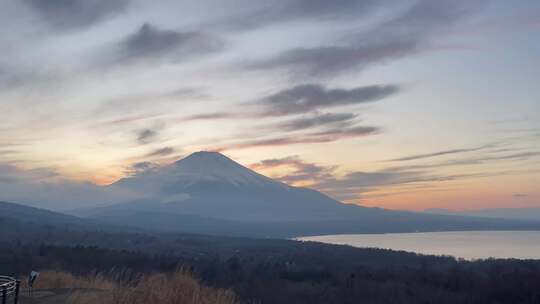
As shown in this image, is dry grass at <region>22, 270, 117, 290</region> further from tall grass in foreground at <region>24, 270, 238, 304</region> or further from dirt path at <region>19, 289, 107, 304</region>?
tall grass in foreground at <region>24, 270, 238, 304</region>

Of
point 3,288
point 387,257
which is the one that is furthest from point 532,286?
point 3,288

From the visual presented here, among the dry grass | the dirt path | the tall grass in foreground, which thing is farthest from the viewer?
the dry grass

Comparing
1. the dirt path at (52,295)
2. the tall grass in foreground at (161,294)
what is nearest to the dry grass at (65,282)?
the dirt path at (52,295)

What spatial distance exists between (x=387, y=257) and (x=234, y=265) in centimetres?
3721

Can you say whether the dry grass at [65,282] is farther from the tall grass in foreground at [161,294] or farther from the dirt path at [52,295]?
the tall grass in foreground at [161,294]

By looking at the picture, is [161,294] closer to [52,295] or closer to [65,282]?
[52,295]

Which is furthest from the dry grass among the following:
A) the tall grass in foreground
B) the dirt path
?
the tall grass in foreground

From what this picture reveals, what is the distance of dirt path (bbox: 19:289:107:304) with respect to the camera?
10.3 meters

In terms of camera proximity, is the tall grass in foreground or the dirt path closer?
the tall grass in foreground

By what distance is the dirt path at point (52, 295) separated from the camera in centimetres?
1034

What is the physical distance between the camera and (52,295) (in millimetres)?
11266

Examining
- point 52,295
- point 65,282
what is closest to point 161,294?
point 52,295

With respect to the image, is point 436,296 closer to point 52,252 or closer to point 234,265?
point 234,265

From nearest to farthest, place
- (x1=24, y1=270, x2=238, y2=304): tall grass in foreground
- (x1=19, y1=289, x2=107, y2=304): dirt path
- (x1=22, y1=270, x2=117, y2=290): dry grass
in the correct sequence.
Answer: (x1=24, y1=270, x2=238, y2=304): tall grass in foreground
(x1=19, y1=289, x2=107, y2=304): dirt path
(x1=22, y1=270, x2=117, y2=290): dry grass
